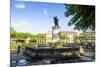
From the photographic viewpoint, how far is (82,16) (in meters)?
2.19

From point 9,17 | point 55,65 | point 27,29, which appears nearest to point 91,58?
point 55,65

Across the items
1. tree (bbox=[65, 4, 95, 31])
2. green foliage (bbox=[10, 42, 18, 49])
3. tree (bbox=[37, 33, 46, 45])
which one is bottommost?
green foliage (bbox=[10, 42, 18, 49])

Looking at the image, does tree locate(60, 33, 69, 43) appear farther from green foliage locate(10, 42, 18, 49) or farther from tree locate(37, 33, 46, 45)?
green foliage locate(10, 42, 18, 49)

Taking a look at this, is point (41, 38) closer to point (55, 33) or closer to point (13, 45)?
point (55, 33)

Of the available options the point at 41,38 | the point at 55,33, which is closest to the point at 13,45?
the point at 41,38

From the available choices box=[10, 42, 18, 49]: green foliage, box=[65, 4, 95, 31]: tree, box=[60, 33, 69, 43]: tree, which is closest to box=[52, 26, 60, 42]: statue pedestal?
box=[60, 33, 69, 43]: tree

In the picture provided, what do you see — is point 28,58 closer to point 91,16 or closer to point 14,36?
point 14,36

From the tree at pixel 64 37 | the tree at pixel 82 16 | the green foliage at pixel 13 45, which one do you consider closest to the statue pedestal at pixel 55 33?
the tree at pixel 64 37

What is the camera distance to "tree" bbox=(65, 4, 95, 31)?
2133mm

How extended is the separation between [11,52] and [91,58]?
907 millimetres

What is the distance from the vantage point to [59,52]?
2090 mm

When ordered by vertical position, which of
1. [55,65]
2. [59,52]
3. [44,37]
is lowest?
[55,65]

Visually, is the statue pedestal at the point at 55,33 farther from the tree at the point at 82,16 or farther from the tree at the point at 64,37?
the tree at the point at 82,16

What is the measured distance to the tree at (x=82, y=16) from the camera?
2.13 m
